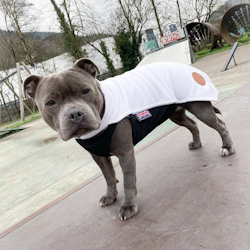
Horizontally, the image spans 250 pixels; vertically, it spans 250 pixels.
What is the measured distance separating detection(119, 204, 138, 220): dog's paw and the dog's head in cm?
70

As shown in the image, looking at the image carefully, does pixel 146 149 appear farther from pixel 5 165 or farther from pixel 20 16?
pixel 20 16

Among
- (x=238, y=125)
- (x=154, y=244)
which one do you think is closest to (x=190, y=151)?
(x=238, y=125)

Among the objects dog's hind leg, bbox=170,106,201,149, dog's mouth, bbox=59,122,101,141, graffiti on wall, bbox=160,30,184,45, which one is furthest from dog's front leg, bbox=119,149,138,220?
graffiti on wall, bbox=160,30,184,45

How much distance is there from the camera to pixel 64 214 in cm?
241

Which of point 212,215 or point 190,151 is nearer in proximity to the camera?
point 212,215

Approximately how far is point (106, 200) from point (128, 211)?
37 cm

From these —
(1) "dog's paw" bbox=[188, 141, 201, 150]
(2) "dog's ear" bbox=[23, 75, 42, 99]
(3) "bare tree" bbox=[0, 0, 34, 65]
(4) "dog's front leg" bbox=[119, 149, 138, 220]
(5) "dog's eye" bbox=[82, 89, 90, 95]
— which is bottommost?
(1) "dog's paw" bbox=[188, 141, 201, 150]

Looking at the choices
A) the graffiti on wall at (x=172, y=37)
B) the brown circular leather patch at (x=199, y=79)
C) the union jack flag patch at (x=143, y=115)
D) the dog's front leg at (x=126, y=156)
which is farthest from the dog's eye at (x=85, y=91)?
the graffiti on wall at (x=172, y=37)

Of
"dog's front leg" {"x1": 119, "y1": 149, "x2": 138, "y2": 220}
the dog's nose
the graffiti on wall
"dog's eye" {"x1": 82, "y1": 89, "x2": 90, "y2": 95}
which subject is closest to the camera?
the dog's nose

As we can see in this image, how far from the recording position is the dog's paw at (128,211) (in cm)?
204

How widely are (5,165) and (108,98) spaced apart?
13.7 ft

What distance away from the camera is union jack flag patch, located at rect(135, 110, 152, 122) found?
2.24 metres

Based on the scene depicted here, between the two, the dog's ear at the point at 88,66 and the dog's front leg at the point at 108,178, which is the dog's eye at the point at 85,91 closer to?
the dog's ear at the point at 88,66

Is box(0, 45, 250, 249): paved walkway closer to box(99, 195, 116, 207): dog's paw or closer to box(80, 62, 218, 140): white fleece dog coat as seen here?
box(99, 195, 116, 207): dog's paw
